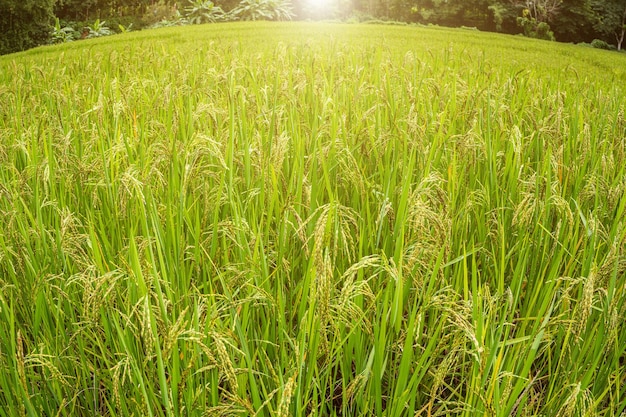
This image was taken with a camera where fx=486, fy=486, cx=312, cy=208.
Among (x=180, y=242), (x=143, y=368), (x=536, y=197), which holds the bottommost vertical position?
(x=143, y=368)

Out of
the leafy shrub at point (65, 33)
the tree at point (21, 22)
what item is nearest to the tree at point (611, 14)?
the leafy shrub at point (65, 33)

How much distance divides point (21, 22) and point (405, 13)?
24978mm

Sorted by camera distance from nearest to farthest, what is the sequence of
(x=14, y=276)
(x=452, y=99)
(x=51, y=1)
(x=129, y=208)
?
(x=14, y=276) < (x=129, y=208) < (x=452, y=99) < (x=51, y=1)

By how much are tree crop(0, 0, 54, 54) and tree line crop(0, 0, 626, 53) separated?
330cm

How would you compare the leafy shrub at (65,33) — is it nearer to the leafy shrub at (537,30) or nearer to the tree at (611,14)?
the leafy shrub at (537,30)

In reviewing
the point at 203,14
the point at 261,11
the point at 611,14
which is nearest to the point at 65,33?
the point at 203,14

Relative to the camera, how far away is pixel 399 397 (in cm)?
106

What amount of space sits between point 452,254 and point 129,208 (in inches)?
45.5

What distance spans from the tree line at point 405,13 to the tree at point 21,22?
330cm

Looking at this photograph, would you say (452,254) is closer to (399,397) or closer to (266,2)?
(399,397)

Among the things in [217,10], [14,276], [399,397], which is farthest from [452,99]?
[217,10]

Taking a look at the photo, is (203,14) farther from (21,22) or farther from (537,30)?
(537,30)

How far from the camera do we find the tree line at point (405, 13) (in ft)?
78.0

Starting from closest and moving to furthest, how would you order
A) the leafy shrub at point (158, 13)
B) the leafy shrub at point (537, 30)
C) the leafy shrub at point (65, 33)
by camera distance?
the leafy shrub at point (65, 33)
the leafy shrub at point (537, 30)
the leafy shrub at point (158, 13)
